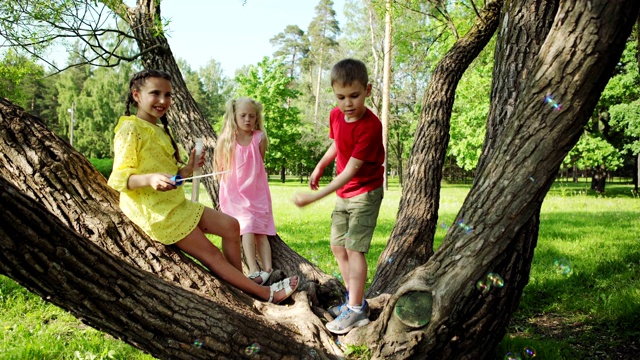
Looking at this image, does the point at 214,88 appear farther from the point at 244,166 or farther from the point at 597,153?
the point at 244,166

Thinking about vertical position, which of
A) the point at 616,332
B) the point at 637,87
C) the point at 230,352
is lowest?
the point at 616,332

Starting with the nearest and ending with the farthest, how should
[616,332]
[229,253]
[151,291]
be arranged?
1. [151,291]
2. [229,253]
3. [616,332]

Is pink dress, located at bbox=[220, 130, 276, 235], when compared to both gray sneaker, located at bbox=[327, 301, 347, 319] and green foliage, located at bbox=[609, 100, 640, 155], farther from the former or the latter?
green foliage, located at bbox=[609, 100, 640, 155]

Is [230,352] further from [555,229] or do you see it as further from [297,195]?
[555,229]

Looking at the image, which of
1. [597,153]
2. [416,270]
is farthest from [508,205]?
[597,153]

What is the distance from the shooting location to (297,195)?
9.21ft

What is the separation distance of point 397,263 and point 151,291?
93.7 inches

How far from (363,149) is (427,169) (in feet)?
4.81

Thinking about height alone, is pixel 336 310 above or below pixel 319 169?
below

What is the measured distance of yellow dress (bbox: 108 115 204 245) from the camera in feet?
8.46

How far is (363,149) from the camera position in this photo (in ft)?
9.86

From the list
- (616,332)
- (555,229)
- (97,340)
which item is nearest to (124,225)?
(97,340)

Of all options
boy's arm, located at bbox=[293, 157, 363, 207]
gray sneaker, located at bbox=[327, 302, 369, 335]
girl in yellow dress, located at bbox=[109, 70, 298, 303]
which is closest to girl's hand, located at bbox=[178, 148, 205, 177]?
girl in yellow dress, located at bbox=[109, 70, 298, 303]

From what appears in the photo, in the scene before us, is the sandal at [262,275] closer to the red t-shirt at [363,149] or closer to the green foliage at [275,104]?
the red t-shirt at [363,149]
